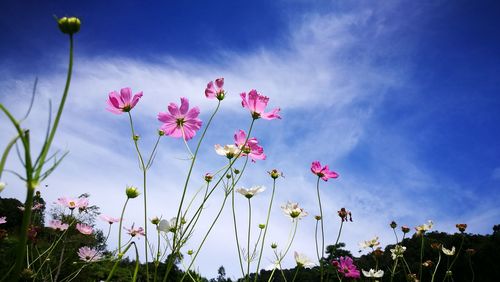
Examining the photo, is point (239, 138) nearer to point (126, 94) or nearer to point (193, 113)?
point (193, 113)

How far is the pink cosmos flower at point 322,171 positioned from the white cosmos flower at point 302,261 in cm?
47

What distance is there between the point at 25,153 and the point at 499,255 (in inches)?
522

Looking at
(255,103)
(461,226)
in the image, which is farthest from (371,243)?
(255,103)

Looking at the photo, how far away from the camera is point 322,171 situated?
2055 mm

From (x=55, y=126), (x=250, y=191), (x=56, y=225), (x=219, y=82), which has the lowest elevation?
(x=55, y=126)

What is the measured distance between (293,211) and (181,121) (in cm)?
82

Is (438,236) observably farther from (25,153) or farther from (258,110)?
(25,153)

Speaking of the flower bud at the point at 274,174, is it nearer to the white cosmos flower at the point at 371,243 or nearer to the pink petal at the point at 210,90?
the pink petal at the point at 210,90

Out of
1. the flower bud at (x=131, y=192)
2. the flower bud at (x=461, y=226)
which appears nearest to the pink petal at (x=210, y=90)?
the flower bud at (x=131, y=192)

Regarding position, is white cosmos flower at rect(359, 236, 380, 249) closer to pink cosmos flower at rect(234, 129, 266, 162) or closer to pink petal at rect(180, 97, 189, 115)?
pink cosmos flower at rect(234, 129, 266, 162)

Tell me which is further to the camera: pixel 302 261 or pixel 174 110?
pixel 302 261

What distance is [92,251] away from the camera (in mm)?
2182

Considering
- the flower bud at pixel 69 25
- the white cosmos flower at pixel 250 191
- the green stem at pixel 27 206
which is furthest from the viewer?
the white cosmos flower at pixel 250 191

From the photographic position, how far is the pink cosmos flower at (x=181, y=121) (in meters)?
1.49
